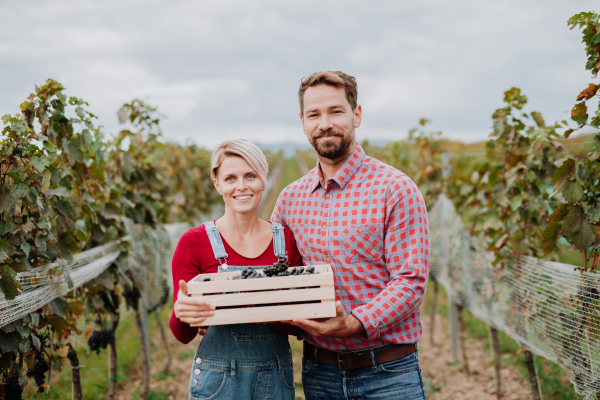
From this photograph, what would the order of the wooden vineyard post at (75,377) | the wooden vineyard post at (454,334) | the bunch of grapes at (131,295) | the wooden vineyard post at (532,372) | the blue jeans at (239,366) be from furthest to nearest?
1. the wooden vineyard post at (454,334)
2. the bunch of grapes at (131,295)
3. the wooden vineyard post at (532,372)
4. the wooden vineyard post at (75,377)
5. the blue jeans at (239,366)

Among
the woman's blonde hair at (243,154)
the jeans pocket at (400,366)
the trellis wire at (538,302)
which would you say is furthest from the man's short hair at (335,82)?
the trellis wire at (538,302)

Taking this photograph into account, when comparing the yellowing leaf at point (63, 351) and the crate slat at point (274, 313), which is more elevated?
the crate slat at point (274, 313)

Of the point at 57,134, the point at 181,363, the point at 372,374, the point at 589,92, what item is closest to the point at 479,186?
the point at 589,92

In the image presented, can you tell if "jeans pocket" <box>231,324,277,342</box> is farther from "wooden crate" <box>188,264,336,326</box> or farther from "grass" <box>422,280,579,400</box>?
"grass" <box>422,280,579,400</box>

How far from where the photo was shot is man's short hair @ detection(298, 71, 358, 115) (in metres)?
2.09

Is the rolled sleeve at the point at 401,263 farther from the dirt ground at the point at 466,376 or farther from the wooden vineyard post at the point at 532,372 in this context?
the dirt ground at the point at 466,376

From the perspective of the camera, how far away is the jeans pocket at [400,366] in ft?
6.53

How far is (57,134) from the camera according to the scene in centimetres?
265

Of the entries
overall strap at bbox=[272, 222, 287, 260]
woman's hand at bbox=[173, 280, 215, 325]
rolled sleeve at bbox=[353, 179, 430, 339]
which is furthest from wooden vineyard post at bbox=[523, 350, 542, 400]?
woman's hand at bbox=[173, 280, 215, 325]

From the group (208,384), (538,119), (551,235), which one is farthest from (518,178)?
(208,384)

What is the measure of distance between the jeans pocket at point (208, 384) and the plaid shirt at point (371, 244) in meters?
0.45

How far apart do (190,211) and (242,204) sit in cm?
661

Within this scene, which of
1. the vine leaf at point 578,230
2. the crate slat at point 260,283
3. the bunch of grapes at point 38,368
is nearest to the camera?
the crate slat at point 260,283

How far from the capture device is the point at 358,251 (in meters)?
2.01
